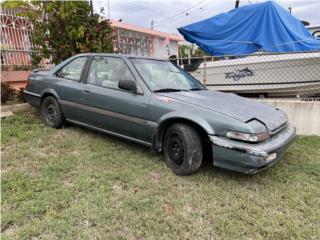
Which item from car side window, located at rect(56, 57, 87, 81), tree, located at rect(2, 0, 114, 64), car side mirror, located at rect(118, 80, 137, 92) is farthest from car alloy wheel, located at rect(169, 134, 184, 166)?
tree, located at rect(2, 0, 114, 64)

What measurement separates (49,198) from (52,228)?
0.52 metres

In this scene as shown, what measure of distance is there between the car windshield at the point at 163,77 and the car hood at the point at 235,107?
224 millimetres

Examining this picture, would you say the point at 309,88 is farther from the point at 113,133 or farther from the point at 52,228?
the point at 52,228

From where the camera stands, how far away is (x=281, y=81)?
6641mm

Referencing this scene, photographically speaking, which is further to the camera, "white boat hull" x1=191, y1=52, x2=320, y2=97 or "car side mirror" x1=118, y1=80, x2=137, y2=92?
"white boat hull" x1=191, y1=52, x2=320, y2=97

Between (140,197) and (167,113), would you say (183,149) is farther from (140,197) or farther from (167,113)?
(140,197)

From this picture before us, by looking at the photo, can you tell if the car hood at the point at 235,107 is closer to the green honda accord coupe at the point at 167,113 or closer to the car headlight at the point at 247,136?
the green honda accord coupe at the point at 167,113

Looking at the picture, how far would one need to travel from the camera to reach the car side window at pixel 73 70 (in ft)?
15.9

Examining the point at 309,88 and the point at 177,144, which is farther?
the point at 309,88

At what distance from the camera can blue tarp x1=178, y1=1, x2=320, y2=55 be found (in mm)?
6955

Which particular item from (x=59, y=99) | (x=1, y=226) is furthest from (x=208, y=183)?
(x=59, y=99)

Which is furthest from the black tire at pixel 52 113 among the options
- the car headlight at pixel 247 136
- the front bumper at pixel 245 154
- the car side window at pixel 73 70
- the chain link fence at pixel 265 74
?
the chain link fence at pixel 265 74

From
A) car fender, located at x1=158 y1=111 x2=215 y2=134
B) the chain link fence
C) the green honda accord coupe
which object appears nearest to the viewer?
the green honda accord coupe

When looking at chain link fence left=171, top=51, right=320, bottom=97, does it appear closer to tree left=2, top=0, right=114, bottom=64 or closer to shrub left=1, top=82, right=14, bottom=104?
tree left=2, top=0, right=114, bottom=64
